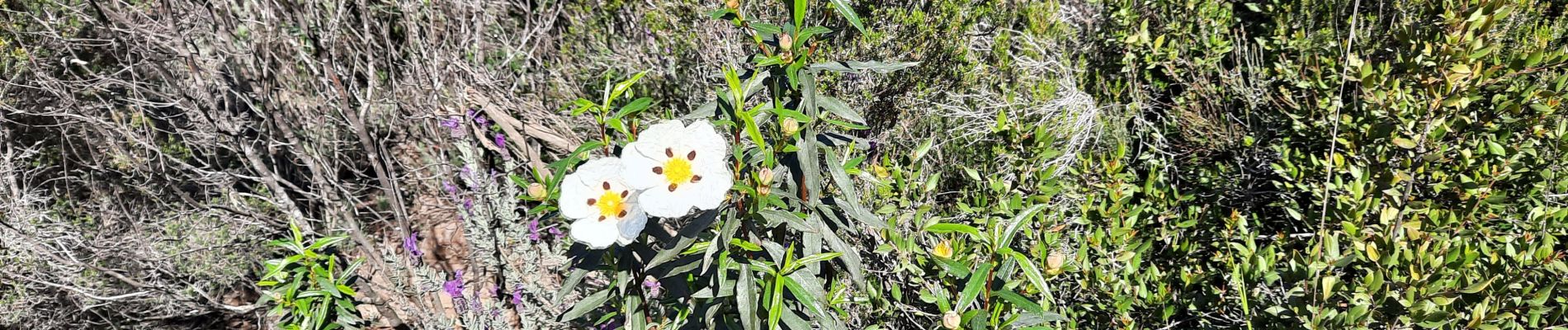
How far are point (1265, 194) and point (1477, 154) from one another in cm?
69

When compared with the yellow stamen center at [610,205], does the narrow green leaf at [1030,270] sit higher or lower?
lower

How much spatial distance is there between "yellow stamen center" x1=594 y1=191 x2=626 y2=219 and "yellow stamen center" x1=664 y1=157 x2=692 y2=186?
0.12m

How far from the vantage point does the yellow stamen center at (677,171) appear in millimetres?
1287

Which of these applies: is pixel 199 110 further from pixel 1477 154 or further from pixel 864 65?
pixel 1477 154

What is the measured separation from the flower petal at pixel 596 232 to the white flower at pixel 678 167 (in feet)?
0.41

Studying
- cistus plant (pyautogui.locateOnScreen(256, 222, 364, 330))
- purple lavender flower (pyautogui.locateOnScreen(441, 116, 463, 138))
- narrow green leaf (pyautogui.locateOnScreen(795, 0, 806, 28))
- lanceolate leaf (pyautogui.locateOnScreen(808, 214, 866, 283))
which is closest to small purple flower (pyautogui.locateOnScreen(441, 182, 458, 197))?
purple lavender flower (pyautogui.locateOnScreen(441, 116, 463, 138))

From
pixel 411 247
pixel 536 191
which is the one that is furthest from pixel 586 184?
pixel 411 247

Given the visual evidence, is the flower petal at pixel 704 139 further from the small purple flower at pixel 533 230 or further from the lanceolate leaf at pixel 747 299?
the small purple flower at pixel 533 230

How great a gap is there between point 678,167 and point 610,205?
0.53 ft

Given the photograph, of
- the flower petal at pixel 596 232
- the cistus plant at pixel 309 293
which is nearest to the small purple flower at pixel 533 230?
the cistus plant at pixel 309 293

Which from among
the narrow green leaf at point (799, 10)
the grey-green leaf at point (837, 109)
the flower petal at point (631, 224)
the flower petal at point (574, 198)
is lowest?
the flower petal at point (631, 224)

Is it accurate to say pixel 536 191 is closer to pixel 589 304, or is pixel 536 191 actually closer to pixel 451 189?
pixel 589 304

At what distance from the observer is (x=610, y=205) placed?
1373mm

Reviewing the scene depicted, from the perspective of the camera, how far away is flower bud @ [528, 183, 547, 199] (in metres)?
1.43
